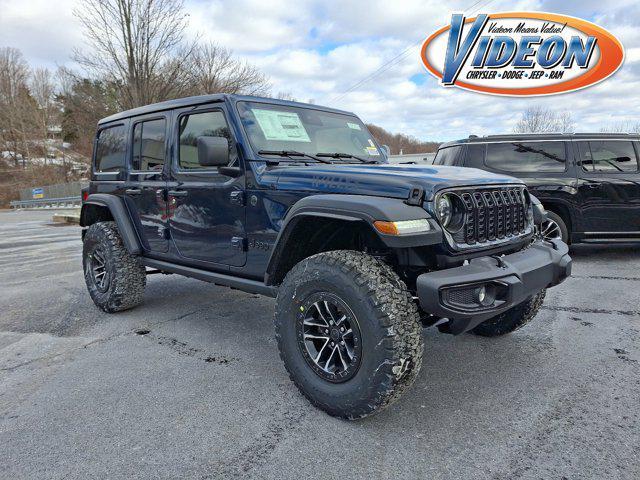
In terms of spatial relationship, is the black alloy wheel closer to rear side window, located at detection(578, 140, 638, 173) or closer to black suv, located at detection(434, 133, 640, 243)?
black suv, located at detection(434, 133, 640, 243)

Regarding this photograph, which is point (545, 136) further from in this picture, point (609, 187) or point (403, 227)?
point (403, 227)

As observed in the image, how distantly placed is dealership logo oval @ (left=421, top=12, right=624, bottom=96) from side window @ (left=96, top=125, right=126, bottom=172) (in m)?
10.6

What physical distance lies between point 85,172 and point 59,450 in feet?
150

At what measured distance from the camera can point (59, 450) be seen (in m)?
2.21

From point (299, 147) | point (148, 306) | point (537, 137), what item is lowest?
point (148, 306)

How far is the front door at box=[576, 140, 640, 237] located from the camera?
627 cm

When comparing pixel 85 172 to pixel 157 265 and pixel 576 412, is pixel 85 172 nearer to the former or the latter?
pixel 157 265

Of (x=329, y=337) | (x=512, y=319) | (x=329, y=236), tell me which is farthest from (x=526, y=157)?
(x=329, y=337)

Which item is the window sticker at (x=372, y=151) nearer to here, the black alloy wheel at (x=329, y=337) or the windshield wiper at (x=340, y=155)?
the windshield wiper at (x=340, y=155)

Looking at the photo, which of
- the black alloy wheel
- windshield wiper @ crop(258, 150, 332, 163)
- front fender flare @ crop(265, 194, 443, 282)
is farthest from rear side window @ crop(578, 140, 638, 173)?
the black alloy wheel

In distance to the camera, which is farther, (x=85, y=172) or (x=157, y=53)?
(x=85, y=172)

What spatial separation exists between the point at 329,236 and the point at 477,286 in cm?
105

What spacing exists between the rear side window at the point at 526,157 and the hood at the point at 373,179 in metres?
4.19

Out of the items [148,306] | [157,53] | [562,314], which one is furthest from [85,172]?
[562,314]
